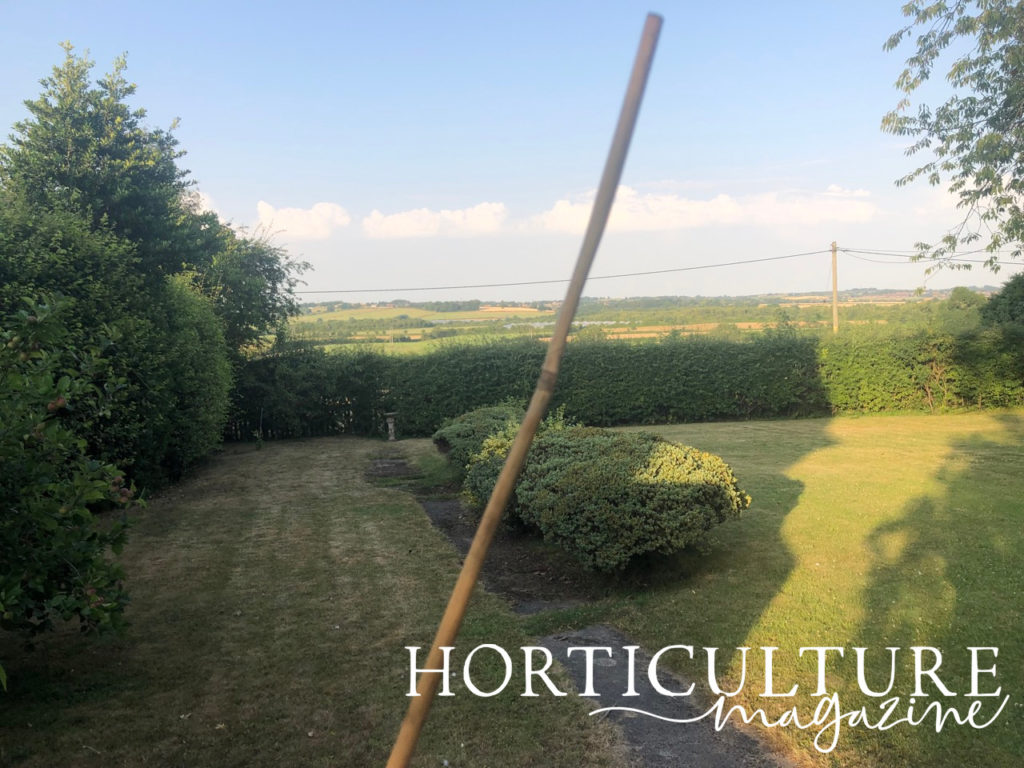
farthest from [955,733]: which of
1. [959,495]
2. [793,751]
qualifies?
[959,495]

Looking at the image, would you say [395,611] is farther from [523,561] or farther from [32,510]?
[32,510]

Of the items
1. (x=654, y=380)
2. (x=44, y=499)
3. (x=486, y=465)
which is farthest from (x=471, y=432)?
(x=654, y=380)

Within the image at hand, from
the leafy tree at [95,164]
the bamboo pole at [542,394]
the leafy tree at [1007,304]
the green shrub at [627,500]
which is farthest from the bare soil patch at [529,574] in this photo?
the leafy tree at [1007,304]

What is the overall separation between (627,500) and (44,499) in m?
3.81

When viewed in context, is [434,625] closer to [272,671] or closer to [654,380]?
[272,671]

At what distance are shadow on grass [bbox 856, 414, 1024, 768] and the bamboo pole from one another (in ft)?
10.1

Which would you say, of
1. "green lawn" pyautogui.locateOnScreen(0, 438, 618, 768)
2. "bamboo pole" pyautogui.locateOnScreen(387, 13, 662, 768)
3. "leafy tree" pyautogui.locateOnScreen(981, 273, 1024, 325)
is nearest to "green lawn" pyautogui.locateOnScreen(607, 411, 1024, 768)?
"green lawn" pyautogui.locateOnScreen(0, 438, 618, 768)

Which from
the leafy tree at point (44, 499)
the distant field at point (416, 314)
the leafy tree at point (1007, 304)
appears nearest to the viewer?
the leafy tree at point (44, 499)

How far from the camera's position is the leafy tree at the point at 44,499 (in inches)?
126

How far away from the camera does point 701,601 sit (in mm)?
5246

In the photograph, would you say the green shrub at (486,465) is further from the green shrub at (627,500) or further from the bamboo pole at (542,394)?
the bamboo pole at (542,394)

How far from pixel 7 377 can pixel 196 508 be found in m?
7.02

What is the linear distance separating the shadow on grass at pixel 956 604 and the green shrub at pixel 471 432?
4567 mm

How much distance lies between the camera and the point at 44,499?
139 inches
